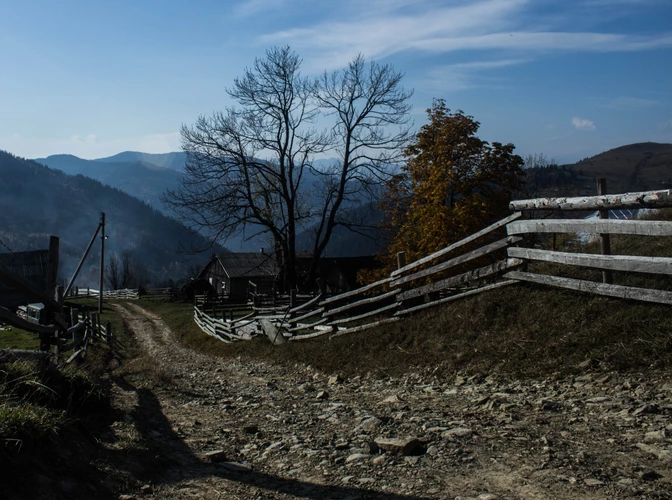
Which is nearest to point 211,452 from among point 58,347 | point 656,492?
point 656,492

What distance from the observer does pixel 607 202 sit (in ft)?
24.6

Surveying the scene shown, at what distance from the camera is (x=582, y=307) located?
7.81 meters

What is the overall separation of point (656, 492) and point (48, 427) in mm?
4044

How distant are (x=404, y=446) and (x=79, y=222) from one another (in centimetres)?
17691

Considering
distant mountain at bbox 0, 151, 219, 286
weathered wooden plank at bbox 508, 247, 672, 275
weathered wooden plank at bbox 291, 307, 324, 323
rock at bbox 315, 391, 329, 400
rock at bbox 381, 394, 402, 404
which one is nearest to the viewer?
weathered wooden plank at bbox 508, 247, 672, 275

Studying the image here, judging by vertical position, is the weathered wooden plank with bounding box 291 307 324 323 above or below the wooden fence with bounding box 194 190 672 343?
below

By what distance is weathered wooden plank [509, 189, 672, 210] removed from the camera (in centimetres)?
666

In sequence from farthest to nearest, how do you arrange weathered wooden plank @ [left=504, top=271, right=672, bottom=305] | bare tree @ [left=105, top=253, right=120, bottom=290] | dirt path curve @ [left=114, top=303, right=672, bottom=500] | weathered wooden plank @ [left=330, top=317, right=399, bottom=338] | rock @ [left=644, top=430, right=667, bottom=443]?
bare tree @ [left=105, top=253, right=120, bottom=290], weathered wooden plank @ [left=330, top=317, right=399, bottom=338], weathered wooden plank @ [left=504, top=271, right=672, bottom=305], rock @ [left=644, top=430, right=667, bottom=443], dirt path curve @ [left=114, top=303, right=672, bottom=500]

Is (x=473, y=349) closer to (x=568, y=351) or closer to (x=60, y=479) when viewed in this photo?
(x=568, y=351)

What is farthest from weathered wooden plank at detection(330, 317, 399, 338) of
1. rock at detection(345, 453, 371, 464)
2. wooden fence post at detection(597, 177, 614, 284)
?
rock at detection(345, 453, 371, 464)

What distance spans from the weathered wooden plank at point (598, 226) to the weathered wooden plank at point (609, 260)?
12.3 inches

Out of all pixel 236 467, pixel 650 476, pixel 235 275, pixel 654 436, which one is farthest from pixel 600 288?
pixel 235 275

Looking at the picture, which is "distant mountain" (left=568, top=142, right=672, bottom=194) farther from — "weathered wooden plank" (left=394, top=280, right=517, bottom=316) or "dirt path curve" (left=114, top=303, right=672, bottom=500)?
"dirt path curve" (left=114, top=303, right=672, bottom=500)

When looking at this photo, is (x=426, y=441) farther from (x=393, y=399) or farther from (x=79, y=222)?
(x=79, y=222)
